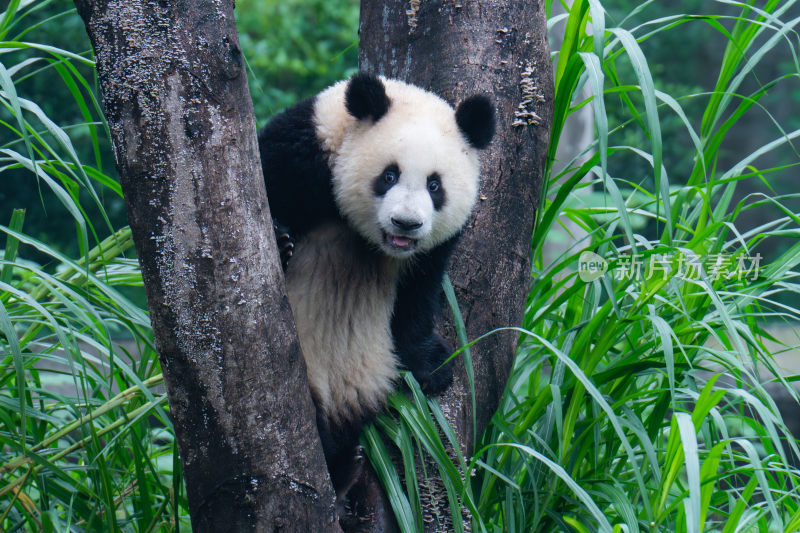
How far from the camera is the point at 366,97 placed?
6.08 feet

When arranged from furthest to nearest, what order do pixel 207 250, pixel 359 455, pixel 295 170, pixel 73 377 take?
pixel 295 170 → pixel 359 455 → pixel 73 377 → pixel 207 250

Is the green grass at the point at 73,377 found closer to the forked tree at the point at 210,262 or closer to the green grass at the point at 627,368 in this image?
the forked tree at the point at 210,262

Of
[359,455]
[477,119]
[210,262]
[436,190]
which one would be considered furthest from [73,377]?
[477,119]

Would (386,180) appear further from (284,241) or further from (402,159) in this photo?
(284,241)

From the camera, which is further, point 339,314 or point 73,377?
point 339,314

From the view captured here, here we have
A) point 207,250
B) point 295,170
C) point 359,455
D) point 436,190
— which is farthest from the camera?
point 436,190

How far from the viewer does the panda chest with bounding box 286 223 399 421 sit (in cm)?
193

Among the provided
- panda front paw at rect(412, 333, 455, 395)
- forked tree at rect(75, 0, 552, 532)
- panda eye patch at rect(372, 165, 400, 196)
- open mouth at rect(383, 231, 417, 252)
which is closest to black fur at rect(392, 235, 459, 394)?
panda front paw at rect(412, 333, 455, 395)

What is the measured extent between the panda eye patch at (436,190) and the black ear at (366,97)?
218 mm

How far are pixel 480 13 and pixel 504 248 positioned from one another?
66 cm

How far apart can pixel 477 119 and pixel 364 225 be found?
0.41m

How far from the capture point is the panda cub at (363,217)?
6.12 ft

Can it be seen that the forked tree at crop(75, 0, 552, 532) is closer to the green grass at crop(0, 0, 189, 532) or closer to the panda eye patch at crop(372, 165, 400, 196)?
the green grass at crop(0, 0, 189, 532)

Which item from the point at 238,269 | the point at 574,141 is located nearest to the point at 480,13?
the point at 238,269
